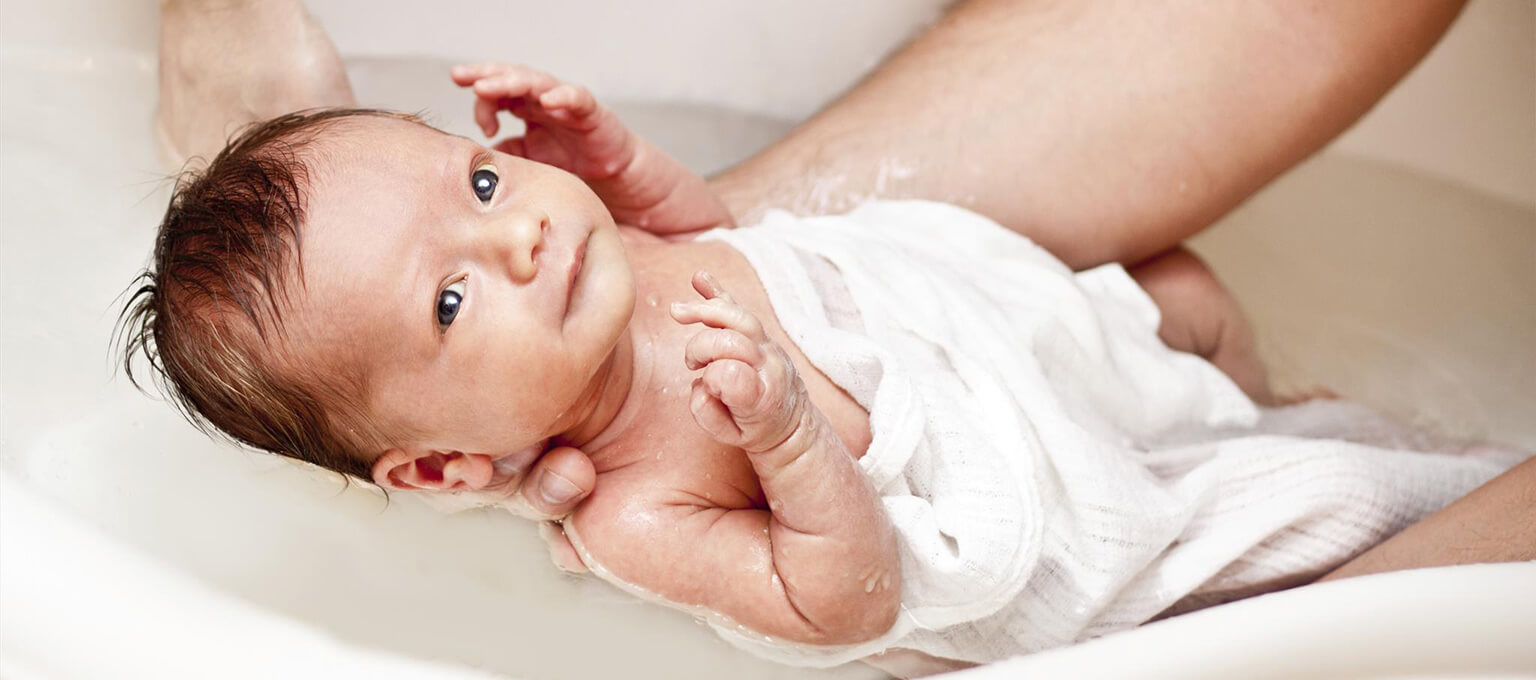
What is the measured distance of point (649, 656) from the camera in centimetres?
106

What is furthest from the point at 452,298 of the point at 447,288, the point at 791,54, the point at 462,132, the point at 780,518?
the point at 791,54

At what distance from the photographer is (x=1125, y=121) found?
1.35m

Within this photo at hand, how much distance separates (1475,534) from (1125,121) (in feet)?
1.88

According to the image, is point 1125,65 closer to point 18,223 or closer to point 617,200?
point 617,200

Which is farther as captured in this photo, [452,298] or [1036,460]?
[1036,460]

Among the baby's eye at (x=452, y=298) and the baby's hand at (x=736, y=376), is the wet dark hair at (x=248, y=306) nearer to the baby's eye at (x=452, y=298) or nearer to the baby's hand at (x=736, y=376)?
the baby's eye at (x=452, y=298)

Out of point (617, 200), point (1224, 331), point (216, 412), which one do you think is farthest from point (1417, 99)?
point (216, 412)

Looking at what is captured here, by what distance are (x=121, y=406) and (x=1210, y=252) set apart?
1423mm

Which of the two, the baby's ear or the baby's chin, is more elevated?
the baby's chin

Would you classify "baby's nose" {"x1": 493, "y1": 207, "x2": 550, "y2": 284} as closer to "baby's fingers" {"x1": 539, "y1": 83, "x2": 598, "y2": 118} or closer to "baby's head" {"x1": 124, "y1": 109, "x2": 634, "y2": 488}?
"baby's head" {"x1": 124, "y1": 109, "x2": 634, "y2": 488}

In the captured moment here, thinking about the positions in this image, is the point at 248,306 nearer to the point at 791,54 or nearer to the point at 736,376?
the point at 736,376

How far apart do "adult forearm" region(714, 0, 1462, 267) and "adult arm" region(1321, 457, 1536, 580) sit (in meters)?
0.47

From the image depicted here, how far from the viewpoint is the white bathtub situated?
104 cm

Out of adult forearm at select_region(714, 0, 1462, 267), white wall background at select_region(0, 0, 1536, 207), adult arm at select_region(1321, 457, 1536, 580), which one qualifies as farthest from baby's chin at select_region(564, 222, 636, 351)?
white wall background at select_region(0, 0, 1536, 207)
